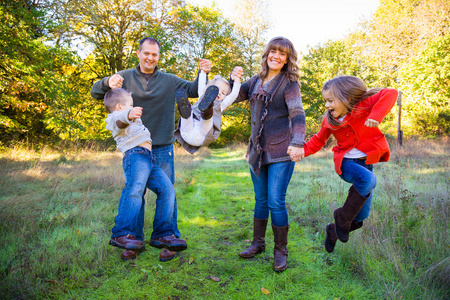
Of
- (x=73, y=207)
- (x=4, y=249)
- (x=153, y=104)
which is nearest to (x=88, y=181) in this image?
(x=73, y=207)

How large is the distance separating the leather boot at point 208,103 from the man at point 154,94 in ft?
2.09

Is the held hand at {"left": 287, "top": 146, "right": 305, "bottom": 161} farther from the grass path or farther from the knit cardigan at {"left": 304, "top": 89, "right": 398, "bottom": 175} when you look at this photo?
the grass path

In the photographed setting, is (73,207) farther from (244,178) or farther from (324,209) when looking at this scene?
(244,178)

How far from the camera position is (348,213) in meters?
2.83

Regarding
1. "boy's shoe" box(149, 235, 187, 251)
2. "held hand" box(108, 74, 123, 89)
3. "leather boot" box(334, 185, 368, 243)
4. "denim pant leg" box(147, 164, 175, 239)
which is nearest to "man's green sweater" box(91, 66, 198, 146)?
"held hand" box(108, 74, 123, 89)

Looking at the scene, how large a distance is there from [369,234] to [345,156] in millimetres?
1207

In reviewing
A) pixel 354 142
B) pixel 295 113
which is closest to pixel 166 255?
pixel 295 113

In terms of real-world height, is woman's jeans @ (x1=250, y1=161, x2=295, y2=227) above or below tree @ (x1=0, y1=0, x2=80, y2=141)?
below

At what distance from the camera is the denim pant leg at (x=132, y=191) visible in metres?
2.92

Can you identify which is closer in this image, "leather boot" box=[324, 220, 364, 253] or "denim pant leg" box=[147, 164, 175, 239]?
"leather boot" box=[324, 220, 364, 253]

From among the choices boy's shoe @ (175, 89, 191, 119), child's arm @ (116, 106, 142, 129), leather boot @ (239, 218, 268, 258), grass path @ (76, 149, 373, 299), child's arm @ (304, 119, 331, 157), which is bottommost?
grass path @ (76, 149, 373, 299)

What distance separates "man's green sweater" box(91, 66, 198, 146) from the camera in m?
3.43

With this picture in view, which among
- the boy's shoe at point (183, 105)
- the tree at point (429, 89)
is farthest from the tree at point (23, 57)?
the tree at point (429, 89)

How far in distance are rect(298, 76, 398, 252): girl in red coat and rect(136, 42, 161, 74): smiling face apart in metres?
2.05
